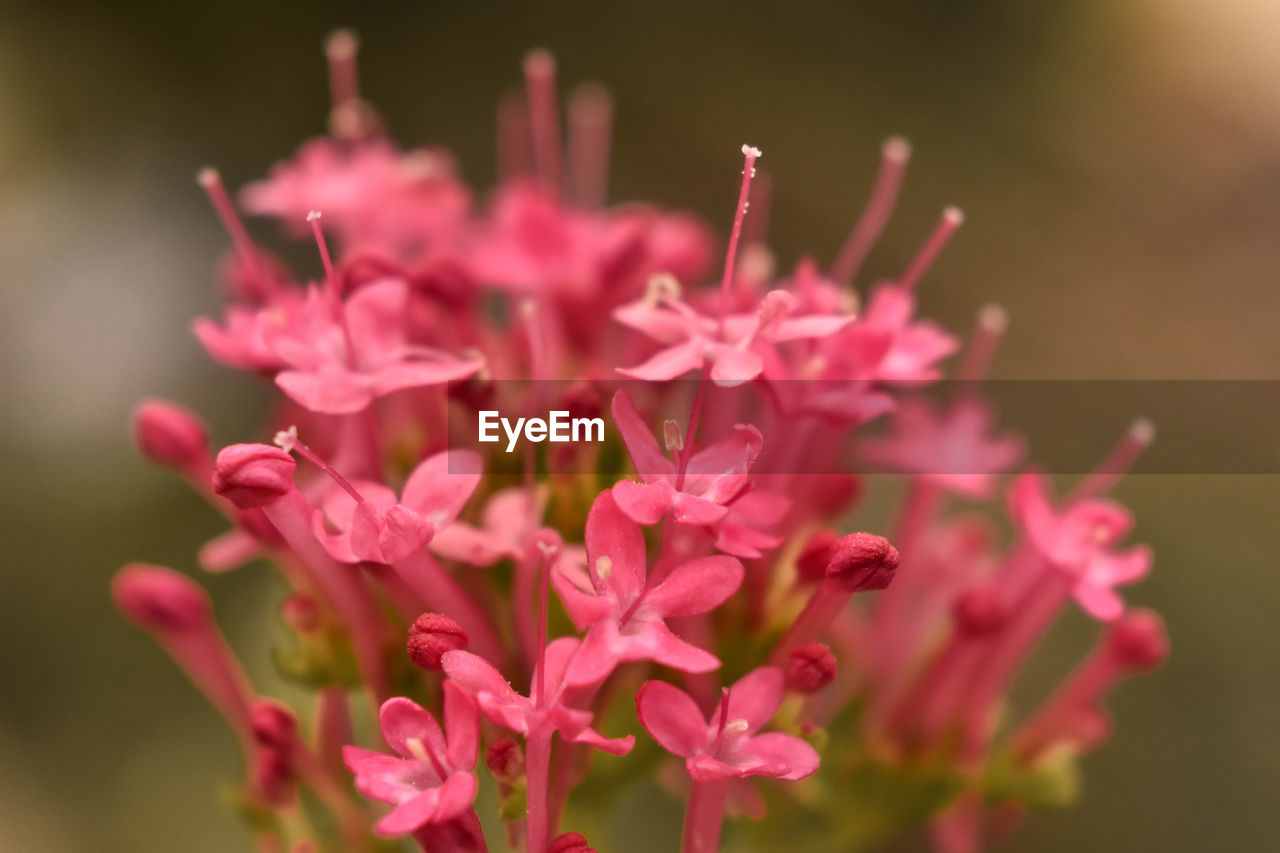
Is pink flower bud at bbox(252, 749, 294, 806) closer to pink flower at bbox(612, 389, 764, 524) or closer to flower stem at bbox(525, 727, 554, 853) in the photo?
flower stem at bbox(525, 727, 554, 853)

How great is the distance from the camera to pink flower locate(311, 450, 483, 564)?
2.32ft

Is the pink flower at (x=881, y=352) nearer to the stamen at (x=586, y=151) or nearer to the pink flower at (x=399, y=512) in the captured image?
the pink flower at (x=399, y=512)

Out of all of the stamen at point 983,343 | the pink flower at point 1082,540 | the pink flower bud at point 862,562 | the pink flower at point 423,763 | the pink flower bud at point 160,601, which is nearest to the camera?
the pink flower at point 423,763

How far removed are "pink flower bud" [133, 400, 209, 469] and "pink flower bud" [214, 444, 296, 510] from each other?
12.9 inches

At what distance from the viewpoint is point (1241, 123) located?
6.08 feet

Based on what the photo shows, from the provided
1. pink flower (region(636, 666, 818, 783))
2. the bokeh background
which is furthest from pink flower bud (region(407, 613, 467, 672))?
the bokeh background

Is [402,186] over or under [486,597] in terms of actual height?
over

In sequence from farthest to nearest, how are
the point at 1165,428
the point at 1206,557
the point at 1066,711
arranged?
the point at 1206,557, the point at 1165,428, the point at 1066,711

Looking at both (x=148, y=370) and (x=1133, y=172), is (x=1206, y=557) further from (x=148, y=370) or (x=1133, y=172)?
(x=148, y=370)

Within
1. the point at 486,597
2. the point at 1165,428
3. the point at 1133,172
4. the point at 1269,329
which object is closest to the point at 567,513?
the point at 486,597

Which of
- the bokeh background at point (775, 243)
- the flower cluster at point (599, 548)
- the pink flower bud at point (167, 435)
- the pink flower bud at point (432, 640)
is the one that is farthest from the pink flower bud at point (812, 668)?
the bokeh background at point (775, 243)

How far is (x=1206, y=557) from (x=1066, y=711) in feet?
2.64

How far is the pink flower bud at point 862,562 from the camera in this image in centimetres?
77

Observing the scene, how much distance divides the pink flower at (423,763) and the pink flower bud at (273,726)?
11.5 inches
